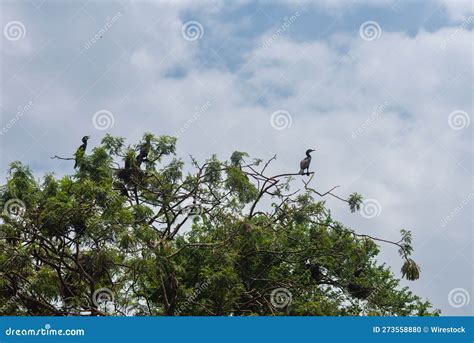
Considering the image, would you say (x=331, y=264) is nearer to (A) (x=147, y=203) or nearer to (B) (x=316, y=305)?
(B) (x=316, y=305)

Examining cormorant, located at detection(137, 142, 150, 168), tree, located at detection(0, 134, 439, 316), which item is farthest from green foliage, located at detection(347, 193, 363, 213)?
cormorant, located at detection(137, 142, 150, 168)

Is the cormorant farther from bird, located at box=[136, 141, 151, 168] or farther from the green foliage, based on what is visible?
the green foliage

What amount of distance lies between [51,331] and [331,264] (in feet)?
21.9

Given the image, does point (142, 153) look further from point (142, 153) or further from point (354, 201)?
point (354, 201)

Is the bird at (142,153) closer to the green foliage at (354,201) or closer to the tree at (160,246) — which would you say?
the tree at (160,246)

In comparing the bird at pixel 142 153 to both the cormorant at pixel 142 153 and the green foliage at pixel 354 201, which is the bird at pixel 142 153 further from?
the green foliage at pixel 354 201

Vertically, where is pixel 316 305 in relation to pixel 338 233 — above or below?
below

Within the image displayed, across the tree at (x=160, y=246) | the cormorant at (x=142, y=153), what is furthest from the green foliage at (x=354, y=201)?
the cormorant at (x=142, y=153)

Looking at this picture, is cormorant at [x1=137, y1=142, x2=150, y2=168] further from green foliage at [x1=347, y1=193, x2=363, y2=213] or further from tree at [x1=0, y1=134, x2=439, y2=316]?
green foliage at [x1=347, y1=193, x2=363, y2=213]

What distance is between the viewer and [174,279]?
32.6ft

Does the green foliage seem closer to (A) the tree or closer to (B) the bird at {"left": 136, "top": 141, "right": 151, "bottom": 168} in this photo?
(A) the tree

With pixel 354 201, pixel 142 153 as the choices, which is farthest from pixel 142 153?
pixel 354 201

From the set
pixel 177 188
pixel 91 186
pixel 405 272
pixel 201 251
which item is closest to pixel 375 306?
pixel 405 272

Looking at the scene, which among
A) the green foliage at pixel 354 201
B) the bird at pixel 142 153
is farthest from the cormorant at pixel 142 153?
the green foliage at pixel 354 201
